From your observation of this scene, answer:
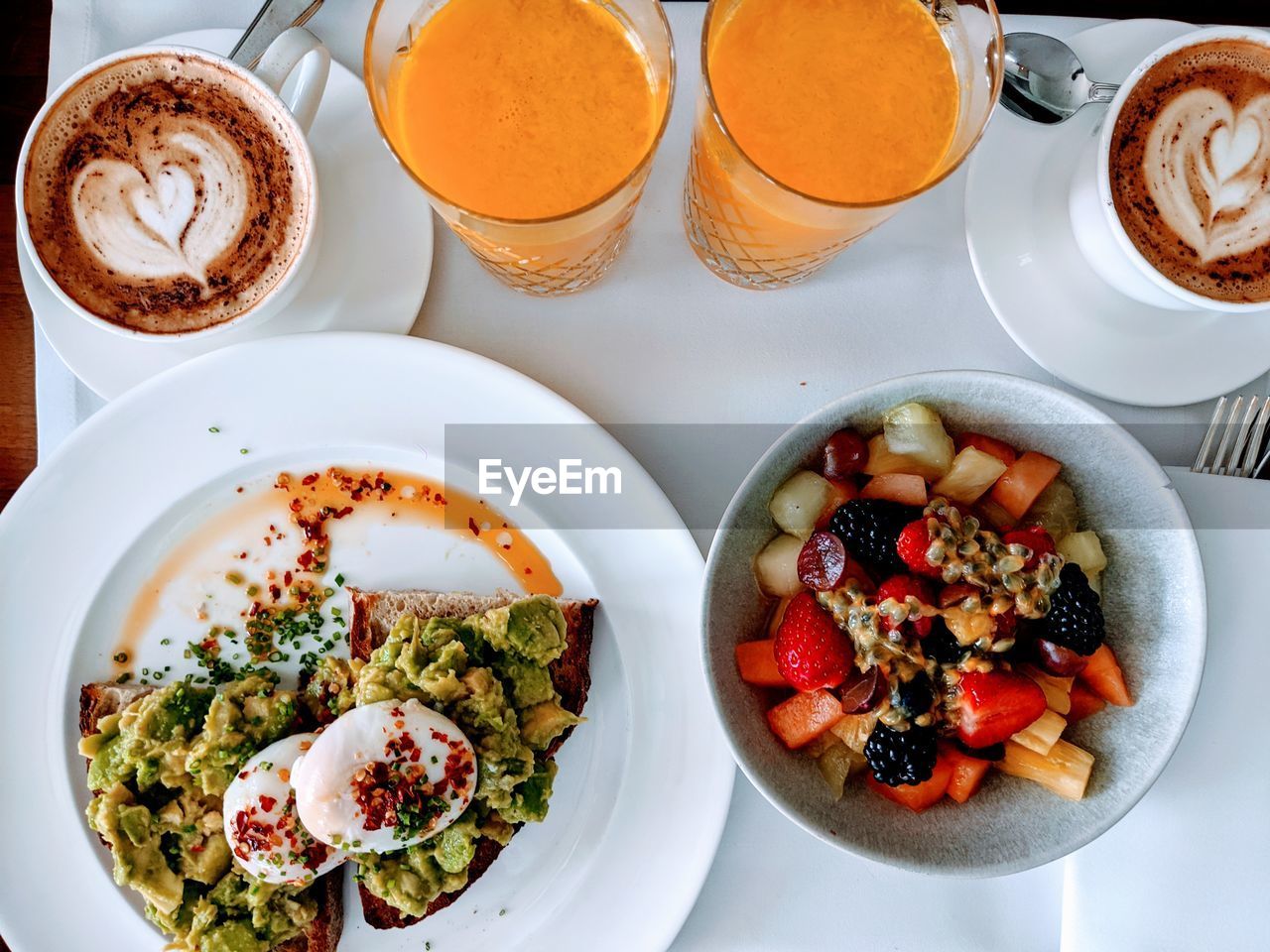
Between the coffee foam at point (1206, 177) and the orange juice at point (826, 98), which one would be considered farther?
the coffee foam at point (1206, 177)

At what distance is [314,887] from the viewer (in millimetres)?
1562

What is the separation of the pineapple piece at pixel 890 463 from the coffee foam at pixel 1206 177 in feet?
1.54

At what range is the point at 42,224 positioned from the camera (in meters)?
1.49

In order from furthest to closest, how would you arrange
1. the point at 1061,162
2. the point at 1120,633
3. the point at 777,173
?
the point at 1061,162 → the point at 1120,633 → the point at 777,173

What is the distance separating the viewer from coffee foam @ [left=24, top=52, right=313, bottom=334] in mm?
1492

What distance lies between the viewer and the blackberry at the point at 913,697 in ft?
4.15

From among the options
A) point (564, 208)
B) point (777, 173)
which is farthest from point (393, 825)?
point (777, 173)

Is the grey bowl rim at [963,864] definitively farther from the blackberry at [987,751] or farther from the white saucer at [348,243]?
the white saucer at [348,243]

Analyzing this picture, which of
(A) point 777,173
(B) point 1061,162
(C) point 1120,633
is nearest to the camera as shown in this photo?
(A) point 777,173

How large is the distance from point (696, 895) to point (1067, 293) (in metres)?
1.16

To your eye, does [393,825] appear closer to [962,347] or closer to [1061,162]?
[962,347]

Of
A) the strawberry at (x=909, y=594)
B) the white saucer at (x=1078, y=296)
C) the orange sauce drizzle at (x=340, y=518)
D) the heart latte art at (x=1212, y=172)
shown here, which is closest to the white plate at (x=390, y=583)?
the orange sauce drizzle at (x=340, y=518)

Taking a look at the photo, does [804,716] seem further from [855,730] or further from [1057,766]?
[1057,766]

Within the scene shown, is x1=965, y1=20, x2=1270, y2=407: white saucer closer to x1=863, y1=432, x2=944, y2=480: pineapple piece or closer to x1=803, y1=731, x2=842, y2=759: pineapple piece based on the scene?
x1=863, y1=432, x2=944, y2=480: pineapple piece
